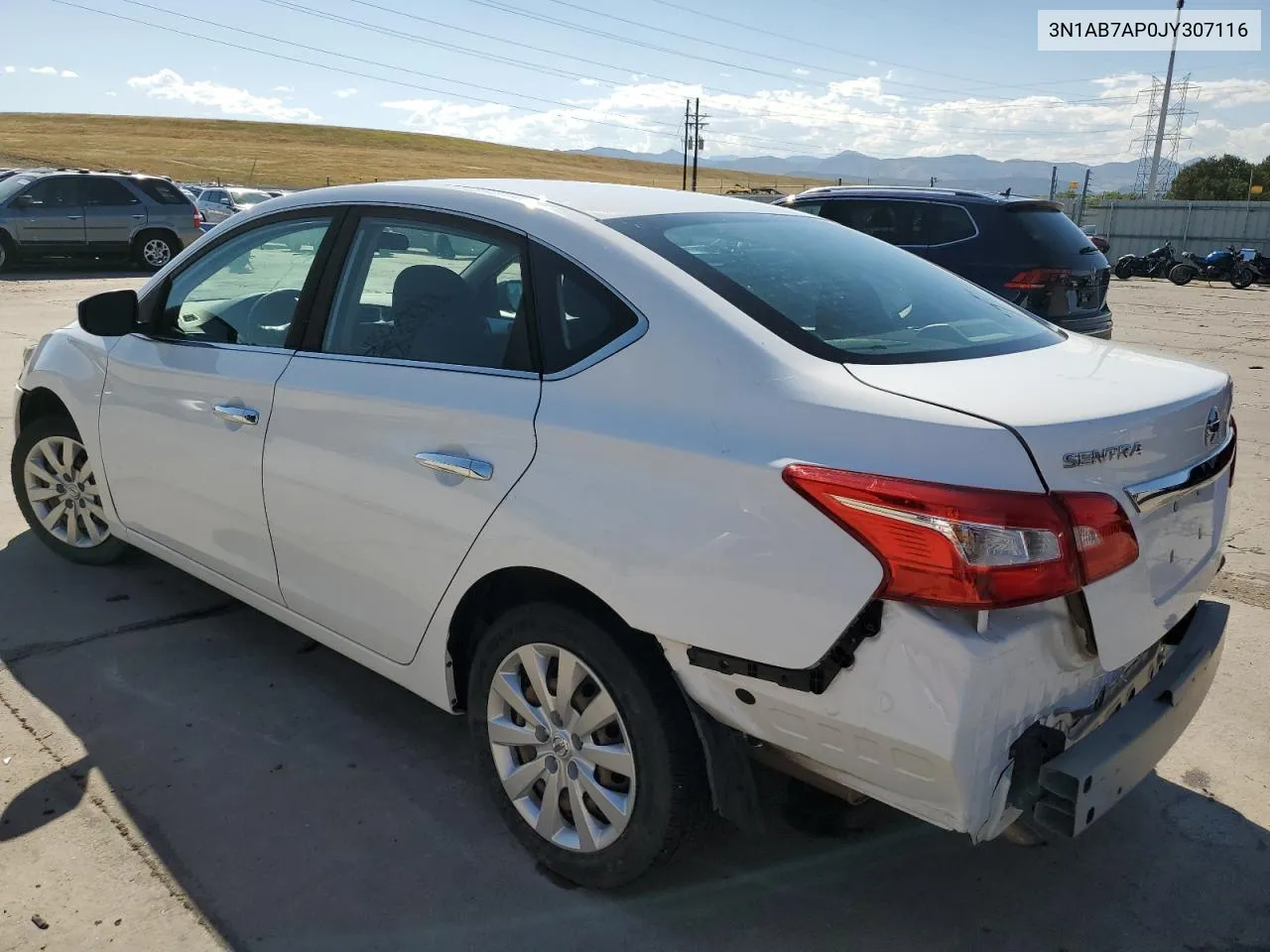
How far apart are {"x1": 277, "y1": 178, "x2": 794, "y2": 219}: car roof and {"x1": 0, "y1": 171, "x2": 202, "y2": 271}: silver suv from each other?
57.4 ft

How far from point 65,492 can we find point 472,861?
2.83 meters

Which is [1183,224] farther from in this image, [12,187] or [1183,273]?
[12,187]

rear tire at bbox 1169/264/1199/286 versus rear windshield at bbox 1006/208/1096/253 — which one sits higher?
rear windshield at bbox 1006/208/1096/253

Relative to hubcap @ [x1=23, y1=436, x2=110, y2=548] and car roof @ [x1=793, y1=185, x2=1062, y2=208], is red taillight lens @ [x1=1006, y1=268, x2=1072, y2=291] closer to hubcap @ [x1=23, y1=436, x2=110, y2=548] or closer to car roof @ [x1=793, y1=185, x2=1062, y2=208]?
car roof @ [x1=793, y1=185, x2=1062, y2=208]

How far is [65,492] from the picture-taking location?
14.4ft

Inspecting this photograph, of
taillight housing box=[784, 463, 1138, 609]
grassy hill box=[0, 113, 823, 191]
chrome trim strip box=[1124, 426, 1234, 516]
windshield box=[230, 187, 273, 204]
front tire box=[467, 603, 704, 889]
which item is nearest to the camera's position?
taillight housing box=[784, 463, 1138, 609]

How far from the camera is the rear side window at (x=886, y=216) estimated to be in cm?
826

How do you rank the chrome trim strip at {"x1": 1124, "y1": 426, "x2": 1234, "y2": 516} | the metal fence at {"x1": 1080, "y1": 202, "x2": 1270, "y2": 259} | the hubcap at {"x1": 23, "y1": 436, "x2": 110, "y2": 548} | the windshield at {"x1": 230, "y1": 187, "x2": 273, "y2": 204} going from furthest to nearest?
the metal fence at {"x1": 1080, "y1": 202, "x2": 1270, "y2": 259}
the windshield at {"x1": 230, "y1": 187, "x2": 273, "y2": 204}
the hubcap at {"x1": 23, "y1": 436, "x2": 110, "y2": 548}
the chrome trim strip at {"x1": 1124, "y1": 426, "x2": 1234, "y2": 516}

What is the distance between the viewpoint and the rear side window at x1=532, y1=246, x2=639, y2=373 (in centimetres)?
241

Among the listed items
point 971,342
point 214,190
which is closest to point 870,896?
point 971,342

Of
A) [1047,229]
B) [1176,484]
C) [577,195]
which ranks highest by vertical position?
[577,195]

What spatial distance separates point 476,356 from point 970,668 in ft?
4.87

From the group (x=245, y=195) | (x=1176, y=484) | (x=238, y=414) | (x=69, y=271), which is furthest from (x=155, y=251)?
(x=1176, y=484)

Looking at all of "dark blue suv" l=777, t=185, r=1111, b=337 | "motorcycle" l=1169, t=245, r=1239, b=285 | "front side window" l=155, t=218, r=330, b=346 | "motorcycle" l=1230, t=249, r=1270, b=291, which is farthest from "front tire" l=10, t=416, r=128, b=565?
"motorcycle" l=1169, t=245, r=1239, b=285
